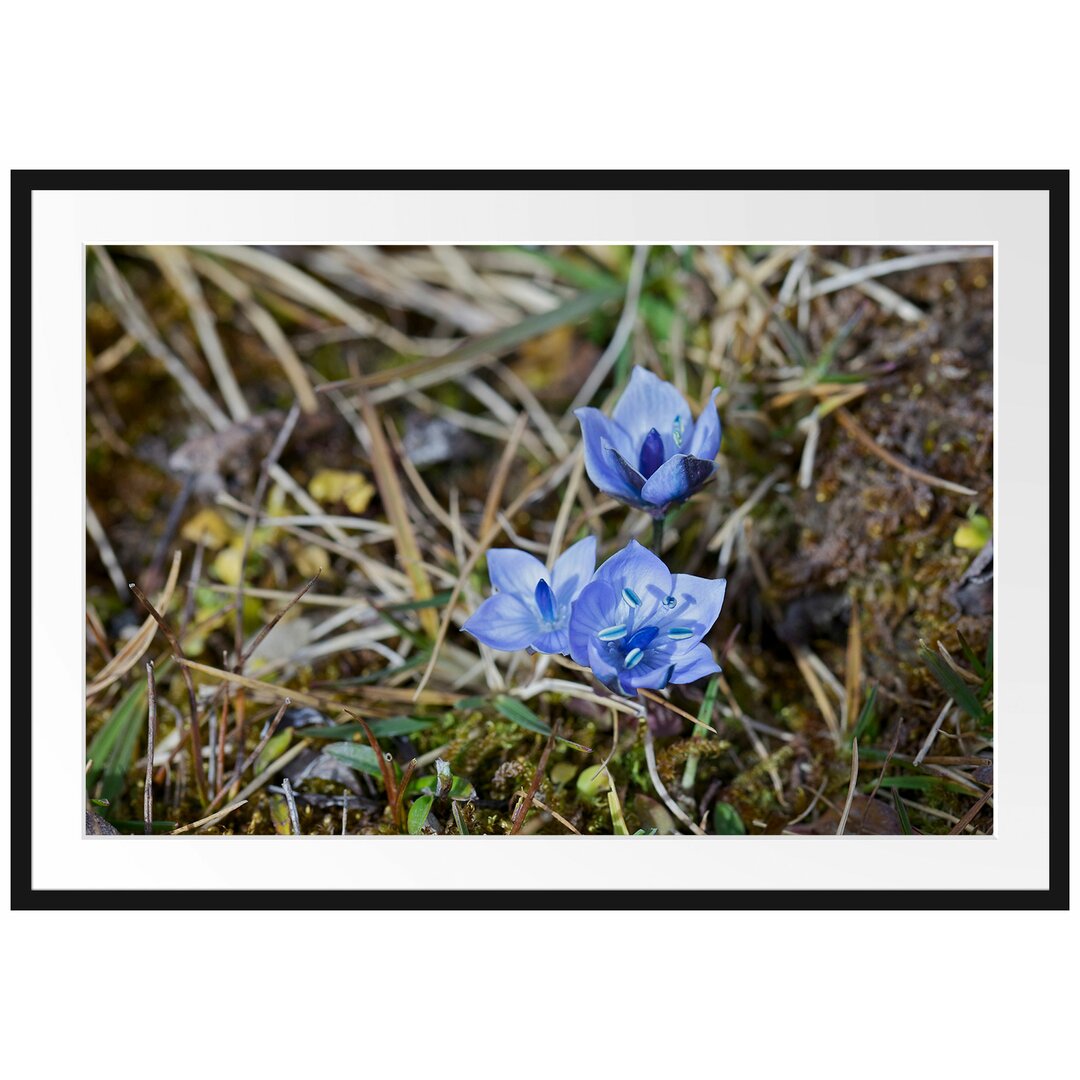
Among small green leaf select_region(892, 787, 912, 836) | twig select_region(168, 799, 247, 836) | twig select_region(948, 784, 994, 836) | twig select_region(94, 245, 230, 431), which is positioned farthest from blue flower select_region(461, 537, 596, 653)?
twig select_region(94, 245, 230, 431)

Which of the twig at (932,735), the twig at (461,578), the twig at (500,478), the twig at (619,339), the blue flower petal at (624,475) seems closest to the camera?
the blue flower petal at (624,475)

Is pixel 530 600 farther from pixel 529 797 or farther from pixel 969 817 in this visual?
pixel 969 817

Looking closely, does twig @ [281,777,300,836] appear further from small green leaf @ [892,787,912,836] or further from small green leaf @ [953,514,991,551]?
small green leaf @ [953,514,991,551]

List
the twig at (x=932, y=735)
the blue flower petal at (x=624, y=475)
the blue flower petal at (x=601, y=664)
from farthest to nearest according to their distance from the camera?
the twig at (x=932, y=735)
the blue flower petal at (x=624, y=475)
the blue flower petal at (x=601, y=664)

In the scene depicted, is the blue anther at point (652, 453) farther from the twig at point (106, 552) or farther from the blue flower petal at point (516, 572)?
the twig at point (106, 552)

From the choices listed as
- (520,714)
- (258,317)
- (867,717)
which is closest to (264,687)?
(520,714)

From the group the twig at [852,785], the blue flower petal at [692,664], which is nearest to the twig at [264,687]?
the blue flower petal at [692,664]

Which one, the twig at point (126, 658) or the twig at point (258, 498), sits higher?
the twig at point (258, 498)
